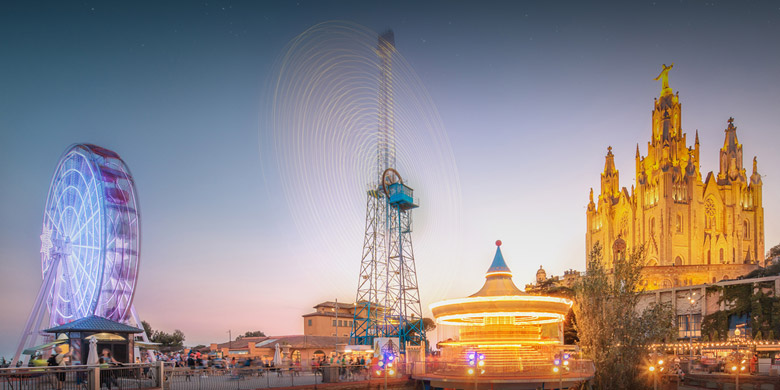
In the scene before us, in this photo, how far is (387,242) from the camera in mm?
72188

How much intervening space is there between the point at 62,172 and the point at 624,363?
3919 centimetres

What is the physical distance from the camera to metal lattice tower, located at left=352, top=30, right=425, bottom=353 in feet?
227

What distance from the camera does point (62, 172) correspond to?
1597 inches

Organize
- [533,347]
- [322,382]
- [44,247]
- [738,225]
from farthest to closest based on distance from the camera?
[738,225]
[44,247]
[533,347]
[322,382]

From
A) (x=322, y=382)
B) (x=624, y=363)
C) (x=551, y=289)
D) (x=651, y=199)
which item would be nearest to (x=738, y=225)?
(x=651, y=199)

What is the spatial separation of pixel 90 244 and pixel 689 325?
55.6 meters

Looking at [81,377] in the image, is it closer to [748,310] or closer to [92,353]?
[92,353]

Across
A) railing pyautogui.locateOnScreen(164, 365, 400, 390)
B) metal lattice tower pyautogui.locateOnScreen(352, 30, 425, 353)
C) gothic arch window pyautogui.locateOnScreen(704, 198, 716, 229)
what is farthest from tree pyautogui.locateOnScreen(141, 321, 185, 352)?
gothic arch window pyautogui.locateOnScreen(704, 198, 716, 229)

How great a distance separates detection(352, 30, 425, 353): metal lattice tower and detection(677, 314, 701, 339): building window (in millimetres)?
28055

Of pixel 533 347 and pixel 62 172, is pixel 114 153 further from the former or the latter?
pixel 533 347

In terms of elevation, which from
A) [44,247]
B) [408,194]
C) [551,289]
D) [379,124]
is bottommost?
[551,289]

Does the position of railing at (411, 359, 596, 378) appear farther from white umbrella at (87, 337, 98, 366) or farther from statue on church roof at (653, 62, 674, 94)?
statue on church roof at (653, 62, 674, 94)

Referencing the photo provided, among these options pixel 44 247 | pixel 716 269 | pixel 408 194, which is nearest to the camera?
pixel 44 247

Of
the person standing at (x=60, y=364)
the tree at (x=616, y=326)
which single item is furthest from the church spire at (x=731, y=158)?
the person standing at (x=60, y=364)
